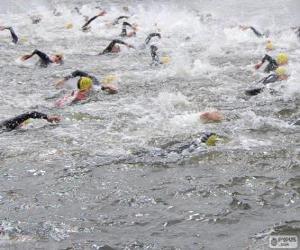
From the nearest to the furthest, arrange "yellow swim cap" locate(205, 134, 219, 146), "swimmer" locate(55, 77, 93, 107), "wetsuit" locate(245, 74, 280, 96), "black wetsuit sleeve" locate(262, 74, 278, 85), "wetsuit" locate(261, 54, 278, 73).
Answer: "yellow swim cap" locate(205, 134, 219, 146)
"swimmer" locate(55, 77, 93, 107)
"wetsuit" locate(245, 74, 280, 96)
"black wetsuit sleeve" locate(262, 74, 278, 85)
"wetsuit" locate(261, 54, 278, 73)

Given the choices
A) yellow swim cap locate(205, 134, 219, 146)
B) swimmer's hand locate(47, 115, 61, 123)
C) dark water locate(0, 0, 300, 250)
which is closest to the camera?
dark water locate(0, 0, 300, 250)

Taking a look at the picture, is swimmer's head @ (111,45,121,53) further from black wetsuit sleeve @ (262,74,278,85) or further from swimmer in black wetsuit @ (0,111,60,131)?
swimmer in black wetsuit @ (0,111,60,131)

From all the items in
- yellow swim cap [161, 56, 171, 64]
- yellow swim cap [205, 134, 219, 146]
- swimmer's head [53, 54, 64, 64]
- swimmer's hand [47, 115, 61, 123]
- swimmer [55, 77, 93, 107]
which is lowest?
yellow swim cap [161, 56, 171, 64]

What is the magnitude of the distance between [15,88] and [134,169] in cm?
579

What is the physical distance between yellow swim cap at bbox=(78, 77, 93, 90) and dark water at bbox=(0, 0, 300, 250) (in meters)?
0.29

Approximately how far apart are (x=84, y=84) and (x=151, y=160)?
422cm

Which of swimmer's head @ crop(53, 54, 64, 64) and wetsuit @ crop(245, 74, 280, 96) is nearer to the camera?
wetsuit @ crop(245, 74, 280, 96)

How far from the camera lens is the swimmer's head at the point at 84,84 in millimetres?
11520

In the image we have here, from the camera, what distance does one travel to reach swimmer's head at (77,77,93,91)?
11520 millimetres

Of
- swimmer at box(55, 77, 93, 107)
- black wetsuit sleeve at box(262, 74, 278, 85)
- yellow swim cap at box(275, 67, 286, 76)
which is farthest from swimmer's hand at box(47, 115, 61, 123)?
yellow swim cap at box(275, 67, 286, 76)

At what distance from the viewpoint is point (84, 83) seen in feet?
38.0

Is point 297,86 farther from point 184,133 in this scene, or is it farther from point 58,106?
point 58,106

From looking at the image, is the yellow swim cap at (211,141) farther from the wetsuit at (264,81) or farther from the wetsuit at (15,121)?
the wetsuit at (264,81)

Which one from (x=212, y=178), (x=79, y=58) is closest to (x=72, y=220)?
(x=212, y=178)
